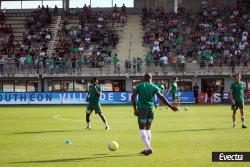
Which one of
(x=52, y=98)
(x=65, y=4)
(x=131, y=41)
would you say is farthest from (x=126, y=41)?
(x=52, y=98)

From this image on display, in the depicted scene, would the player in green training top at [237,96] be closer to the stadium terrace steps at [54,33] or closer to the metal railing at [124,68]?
the metal railing at [124,68]

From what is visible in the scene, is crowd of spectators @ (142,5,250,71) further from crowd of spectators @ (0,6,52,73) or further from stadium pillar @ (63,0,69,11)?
crowd of spectators @ (0,6,52,73)

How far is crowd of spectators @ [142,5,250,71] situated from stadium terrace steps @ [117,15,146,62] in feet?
2.93

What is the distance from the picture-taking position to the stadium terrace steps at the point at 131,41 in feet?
186

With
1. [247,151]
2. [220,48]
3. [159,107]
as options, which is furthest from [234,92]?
[220,48]

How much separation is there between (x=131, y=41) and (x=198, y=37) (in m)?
7.08

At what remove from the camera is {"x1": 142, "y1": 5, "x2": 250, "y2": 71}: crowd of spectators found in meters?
52.9

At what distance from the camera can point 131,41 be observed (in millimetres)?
58719

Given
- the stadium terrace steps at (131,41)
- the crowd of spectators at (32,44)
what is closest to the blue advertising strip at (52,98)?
the crowd of spectators at (32,44)

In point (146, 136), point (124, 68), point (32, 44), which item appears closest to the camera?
point (146, 136)

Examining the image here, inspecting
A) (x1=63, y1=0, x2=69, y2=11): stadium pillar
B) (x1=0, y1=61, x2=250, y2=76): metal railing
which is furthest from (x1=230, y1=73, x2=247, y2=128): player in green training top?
(x1=63, y1=0, x2=69, y2=11): stadium pillar

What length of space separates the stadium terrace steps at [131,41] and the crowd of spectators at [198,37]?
0.89m

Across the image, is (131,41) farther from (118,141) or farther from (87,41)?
(118,141)

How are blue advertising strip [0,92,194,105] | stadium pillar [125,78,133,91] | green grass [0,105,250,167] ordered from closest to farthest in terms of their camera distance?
green grass [0,105,250,167] → blue advertising strip [0,92,194,105] → stadium pillar [125,78,133,91]
